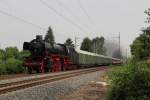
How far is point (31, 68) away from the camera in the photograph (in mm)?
38906

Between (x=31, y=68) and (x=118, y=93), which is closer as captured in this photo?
(x=118, y=93)

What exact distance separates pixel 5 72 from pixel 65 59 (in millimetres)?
9431

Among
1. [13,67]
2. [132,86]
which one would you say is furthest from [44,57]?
[132,86]

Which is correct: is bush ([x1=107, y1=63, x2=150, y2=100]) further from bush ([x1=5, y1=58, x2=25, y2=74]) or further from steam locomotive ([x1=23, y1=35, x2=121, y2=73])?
bush ([x1=5, y1=58, x2=25, y2=74])

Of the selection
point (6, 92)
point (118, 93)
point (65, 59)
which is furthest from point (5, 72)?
point (118, 93)

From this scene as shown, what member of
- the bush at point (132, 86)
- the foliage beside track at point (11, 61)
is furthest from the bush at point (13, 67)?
the bush at point (132, 86)

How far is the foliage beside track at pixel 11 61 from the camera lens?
38.8 meters

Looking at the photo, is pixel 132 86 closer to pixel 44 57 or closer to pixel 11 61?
pixel 44 57

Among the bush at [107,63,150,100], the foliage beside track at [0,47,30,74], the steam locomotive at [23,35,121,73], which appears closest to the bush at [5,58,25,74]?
the foliage beside track at [0,47,30,74]

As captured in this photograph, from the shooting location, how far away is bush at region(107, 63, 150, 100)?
10695 mm

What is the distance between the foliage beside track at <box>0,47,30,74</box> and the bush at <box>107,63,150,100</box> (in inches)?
1042

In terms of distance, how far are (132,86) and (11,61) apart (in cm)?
3058

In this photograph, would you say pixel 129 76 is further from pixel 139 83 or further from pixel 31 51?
pixel 31 51

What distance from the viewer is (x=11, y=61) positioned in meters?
40.3
